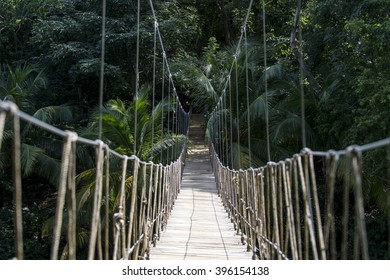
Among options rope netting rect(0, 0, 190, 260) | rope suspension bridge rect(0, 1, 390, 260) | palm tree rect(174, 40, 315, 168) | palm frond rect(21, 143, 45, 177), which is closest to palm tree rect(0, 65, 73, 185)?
palm frond rect(21, 143, 45, 177)

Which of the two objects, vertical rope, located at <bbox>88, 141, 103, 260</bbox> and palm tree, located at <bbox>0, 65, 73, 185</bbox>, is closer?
vertical rope, located at <bbox>88, 141, 103, 260</bbox>

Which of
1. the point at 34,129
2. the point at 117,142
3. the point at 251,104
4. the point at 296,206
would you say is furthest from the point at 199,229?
the point at 251,104

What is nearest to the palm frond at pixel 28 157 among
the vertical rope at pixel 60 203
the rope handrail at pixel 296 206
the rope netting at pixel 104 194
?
the rope netting at pixel 104 194

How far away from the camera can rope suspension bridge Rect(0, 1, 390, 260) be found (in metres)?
1.98

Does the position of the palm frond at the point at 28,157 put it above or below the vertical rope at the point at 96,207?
below

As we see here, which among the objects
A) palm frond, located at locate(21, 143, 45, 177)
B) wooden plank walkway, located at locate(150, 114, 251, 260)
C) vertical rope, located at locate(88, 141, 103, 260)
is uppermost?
vertical rope, located at locate(88, 141, 103, 260)

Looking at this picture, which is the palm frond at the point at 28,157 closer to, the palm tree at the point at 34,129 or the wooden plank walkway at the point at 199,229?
the palm tree at the point at 34,129

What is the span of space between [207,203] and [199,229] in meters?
2.38

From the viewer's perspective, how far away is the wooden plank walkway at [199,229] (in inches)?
174

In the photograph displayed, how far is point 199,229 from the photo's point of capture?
5.79 metres

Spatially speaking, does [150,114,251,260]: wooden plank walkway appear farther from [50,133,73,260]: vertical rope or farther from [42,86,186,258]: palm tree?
[50,133,73,260]: vertical rope

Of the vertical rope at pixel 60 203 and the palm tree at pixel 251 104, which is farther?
the palm tree at pixel 251 104

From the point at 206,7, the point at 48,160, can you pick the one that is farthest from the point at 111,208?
the point at 206,7

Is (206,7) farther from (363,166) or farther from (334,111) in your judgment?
(363,166)
